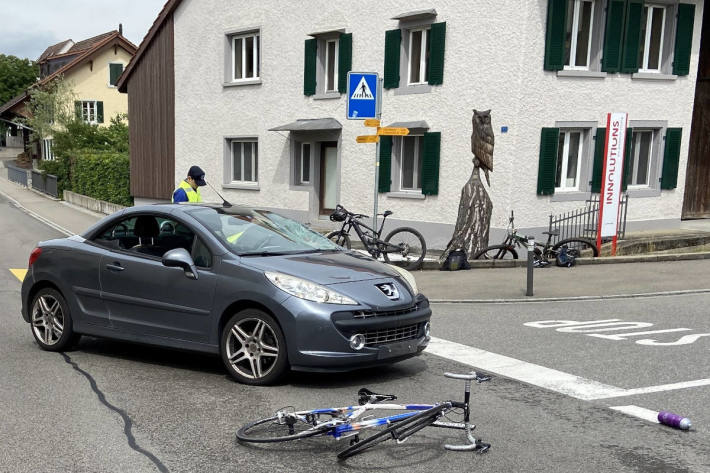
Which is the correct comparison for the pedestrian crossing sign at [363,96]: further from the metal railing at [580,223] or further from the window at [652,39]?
the window at [652,39]

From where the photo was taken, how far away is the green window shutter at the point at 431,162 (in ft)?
57.0

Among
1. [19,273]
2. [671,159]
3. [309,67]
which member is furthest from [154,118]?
[671,159]

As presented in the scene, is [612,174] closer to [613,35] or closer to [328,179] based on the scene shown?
[613,35]

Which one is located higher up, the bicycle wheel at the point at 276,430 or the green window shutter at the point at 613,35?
the green window shutter at the point at 613,35

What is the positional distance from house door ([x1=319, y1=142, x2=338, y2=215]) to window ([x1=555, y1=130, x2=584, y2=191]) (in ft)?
21.3

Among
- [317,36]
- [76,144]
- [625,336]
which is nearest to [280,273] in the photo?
[625,336]

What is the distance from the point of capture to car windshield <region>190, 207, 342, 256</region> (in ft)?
21.2

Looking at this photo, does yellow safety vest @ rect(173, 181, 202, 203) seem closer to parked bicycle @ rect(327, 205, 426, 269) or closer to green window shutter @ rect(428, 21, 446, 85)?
parked bicycle @ rect(327, 205, 426, 269)

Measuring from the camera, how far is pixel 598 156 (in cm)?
1706

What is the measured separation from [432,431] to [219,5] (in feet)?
69.6

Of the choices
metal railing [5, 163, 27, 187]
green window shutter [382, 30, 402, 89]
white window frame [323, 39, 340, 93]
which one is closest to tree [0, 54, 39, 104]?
metal railing [5, 163, 27, 187]

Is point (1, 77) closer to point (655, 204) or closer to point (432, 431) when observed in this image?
point (655, 204)

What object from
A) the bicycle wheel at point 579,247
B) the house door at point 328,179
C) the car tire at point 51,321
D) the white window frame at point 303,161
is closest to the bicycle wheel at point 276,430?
the car tire at point 51,321

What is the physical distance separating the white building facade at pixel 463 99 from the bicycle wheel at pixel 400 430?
479 inches
